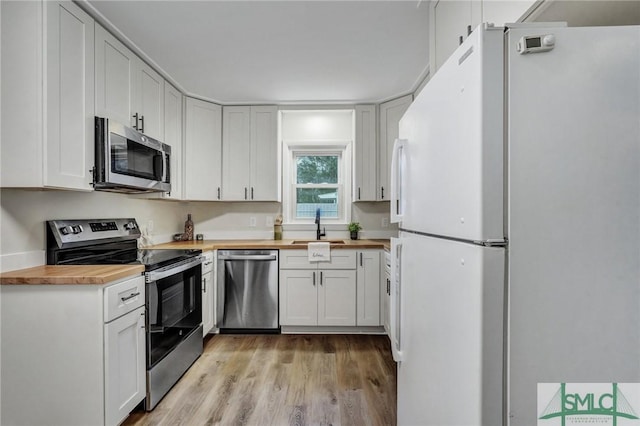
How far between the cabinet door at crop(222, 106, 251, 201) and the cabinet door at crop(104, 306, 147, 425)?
1777 mm

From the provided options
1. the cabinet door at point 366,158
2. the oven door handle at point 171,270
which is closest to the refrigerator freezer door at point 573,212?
the oven door handle at point 171,270

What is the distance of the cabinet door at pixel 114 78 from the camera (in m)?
1.91

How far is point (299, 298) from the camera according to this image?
3.01 metres

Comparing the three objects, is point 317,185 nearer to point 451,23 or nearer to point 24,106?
point 451,23

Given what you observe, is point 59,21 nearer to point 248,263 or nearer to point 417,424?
point 248,263

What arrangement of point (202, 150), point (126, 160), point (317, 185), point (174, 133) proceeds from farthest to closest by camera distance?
point (317, 185) < point (202, 150) < point (174, 133) < point (126, 160)

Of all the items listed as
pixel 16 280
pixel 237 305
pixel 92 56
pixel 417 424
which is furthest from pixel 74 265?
pixel 417 424

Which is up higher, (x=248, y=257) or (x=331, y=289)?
(x=248, y=257)

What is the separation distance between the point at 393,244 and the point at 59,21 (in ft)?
6.88

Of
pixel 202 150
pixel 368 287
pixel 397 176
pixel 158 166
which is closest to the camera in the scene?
pixel 397 176

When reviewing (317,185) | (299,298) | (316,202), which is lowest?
(299,298)

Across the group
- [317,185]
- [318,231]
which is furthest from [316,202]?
[318,231]

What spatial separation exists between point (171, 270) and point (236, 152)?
1683 mm

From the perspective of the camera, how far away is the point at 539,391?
0.68 m
